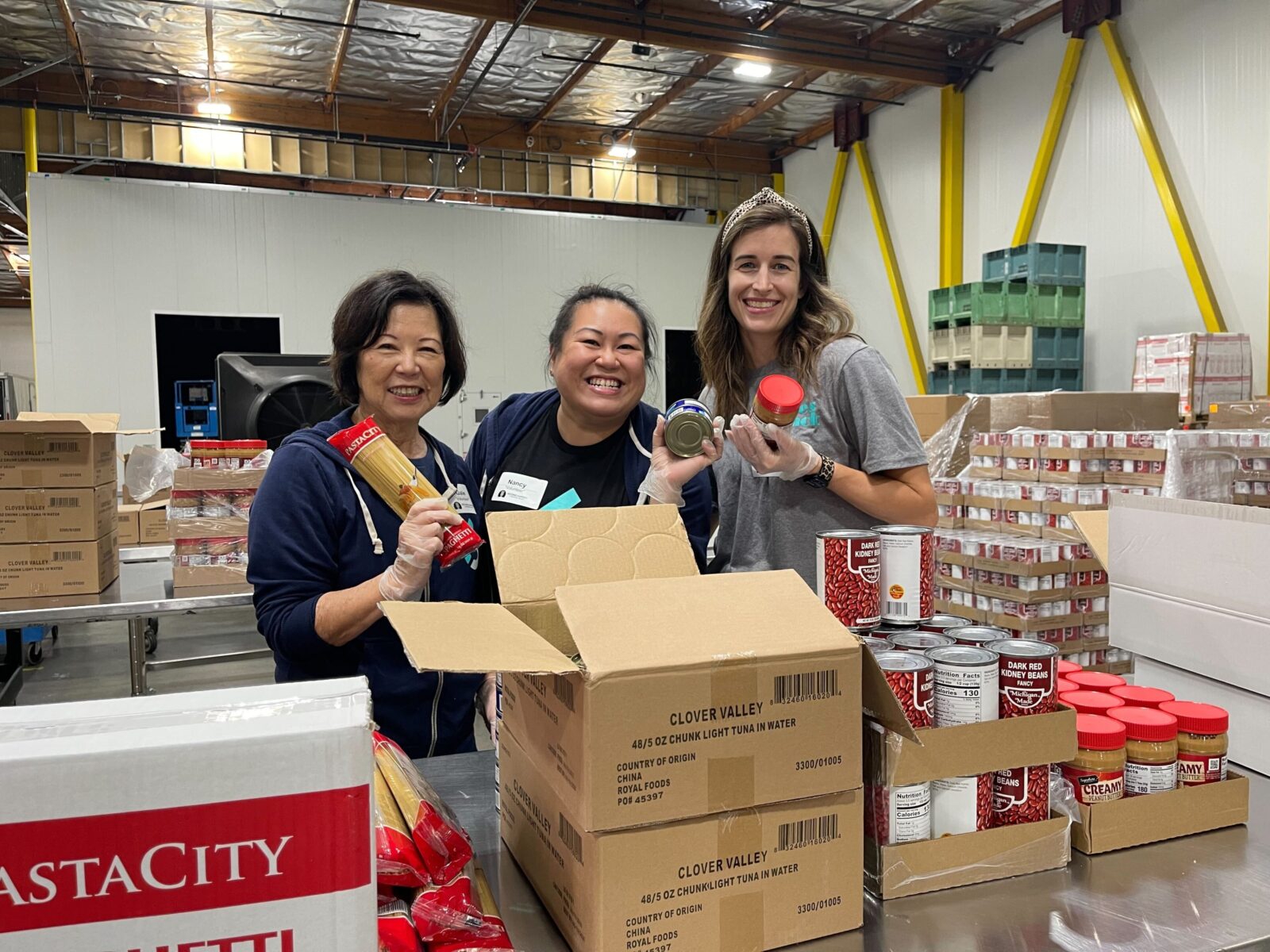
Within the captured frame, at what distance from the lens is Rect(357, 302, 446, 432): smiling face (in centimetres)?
172

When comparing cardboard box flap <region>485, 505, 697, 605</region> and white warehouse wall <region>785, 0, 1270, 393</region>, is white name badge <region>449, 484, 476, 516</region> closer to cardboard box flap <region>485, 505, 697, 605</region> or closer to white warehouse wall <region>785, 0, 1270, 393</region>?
cardboard box flap <region>485, 505, 697, 605</region>

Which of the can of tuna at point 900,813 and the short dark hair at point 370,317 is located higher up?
the short dark hair at point 370,317

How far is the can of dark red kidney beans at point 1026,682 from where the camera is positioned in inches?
39.8

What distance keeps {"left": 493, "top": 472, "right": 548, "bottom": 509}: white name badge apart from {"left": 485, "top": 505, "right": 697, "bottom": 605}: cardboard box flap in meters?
0.69

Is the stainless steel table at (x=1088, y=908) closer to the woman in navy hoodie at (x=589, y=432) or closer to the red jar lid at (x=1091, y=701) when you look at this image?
the red jar lid at (x=1091, y=701)

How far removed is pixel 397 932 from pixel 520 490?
1.15 meters

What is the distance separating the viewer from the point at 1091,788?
109cm

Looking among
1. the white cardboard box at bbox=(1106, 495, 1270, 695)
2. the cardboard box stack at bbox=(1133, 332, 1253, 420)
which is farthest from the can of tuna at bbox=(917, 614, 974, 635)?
the cardboard box stack at bbox=(1133, 332, 1253, 420)

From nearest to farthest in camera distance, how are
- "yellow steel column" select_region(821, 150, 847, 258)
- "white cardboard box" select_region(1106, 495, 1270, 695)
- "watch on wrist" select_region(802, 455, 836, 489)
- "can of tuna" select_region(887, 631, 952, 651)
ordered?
"can of tuna" select_region(887, 631, 952, 651) < "white cardboard box" select_region(1106, 495, 1270, 695) < "watch on wrist" select_region(802, 455, 836, 489) < "yellow steel column" select_region(821, 150, 847, 258)

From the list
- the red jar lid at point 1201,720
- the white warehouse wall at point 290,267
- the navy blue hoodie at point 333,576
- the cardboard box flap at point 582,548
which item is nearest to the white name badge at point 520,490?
the navy blue hoodie at point 333,576

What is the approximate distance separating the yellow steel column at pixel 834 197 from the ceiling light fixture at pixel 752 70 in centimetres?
149

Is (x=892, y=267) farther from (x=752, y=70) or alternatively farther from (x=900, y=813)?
(x=900, y=813)

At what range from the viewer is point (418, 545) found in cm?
143

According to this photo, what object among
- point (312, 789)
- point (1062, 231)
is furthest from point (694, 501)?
point (1062, 231)
